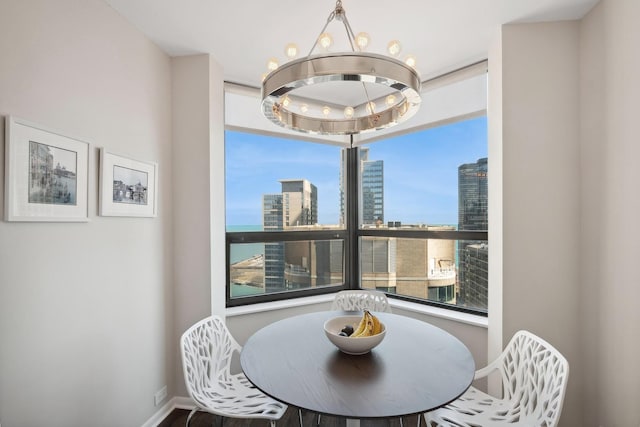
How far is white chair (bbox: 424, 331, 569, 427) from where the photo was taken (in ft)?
4.45

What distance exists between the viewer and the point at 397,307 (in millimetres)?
2887

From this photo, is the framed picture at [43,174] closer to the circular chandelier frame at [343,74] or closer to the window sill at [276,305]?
the circular chandelier frame at [343,74]

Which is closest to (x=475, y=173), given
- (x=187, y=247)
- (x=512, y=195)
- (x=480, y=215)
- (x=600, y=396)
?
(x=480, y=215)

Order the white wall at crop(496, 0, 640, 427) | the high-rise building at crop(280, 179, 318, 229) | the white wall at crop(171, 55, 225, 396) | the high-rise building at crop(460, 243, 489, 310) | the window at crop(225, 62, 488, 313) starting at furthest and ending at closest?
the high-rise building at crop(280, 179, 318, 229) < the window at crop(225, 62, 488, 313) < the high-rise building at crop(460, 243, 489, 310) < the white wall at crop(171, 55, 225, 396) < the white wall at crop(496, 0, 640, 427)

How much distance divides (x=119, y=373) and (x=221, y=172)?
4.89 ft

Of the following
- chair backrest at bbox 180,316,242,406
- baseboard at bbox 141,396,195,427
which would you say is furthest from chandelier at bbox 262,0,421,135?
baseboard at bbox 141,396,195,427

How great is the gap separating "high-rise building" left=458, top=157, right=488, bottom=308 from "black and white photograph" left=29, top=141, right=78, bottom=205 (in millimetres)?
2682

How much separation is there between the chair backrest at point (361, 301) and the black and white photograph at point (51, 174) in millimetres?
1887

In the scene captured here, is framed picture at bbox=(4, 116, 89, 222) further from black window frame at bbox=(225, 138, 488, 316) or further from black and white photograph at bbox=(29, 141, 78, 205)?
black window frame at bbox=(225, 138, 488, 316)

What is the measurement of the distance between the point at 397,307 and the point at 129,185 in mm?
2367

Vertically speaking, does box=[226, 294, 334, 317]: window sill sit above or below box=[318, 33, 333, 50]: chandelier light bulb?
below

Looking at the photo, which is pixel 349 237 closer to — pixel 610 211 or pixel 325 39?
pixel 610 211

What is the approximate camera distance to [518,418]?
1497mm

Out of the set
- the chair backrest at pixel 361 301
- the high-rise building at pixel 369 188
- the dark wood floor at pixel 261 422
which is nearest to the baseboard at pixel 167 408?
the dark wood floor at pixel 261 422
